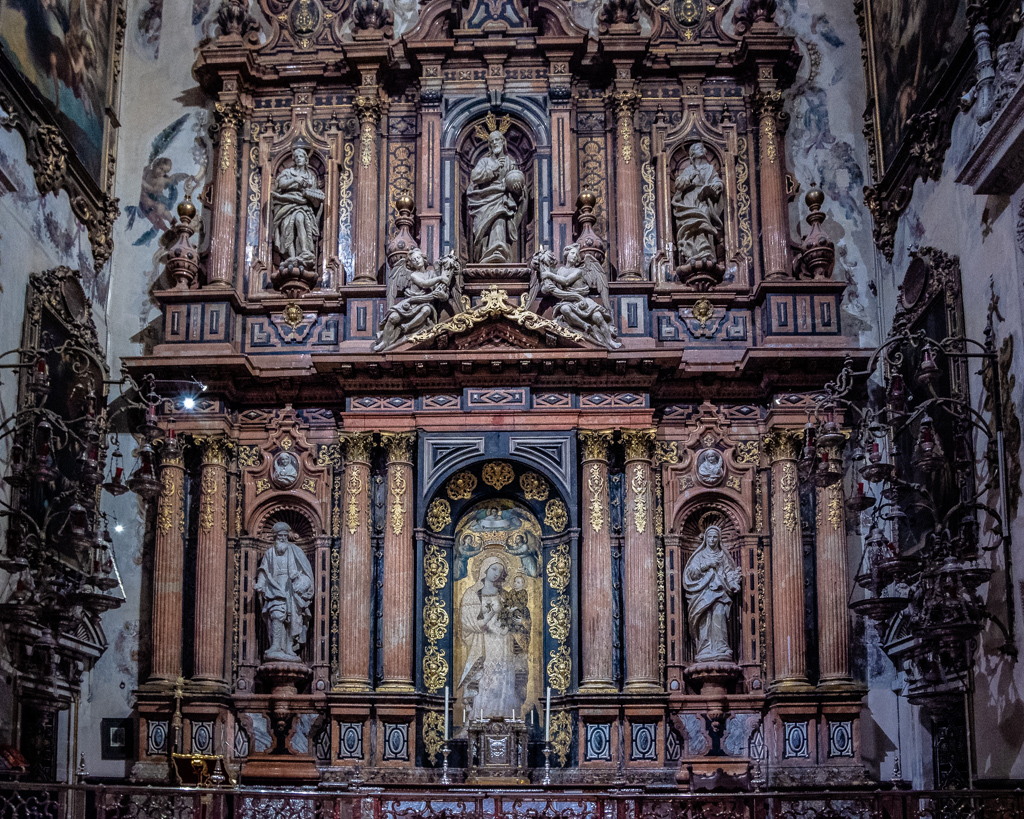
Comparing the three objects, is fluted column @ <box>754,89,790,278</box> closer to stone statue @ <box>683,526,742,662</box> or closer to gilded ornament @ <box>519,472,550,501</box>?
stone statue @ <box>683,526,742,662</box>

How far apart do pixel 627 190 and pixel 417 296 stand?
373 cm

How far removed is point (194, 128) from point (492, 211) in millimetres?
5042

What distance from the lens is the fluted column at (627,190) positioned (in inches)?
840

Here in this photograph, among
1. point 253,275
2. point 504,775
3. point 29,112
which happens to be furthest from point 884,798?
point 29,112

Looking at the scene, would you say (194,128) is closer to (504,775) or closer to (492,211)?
(492,211)

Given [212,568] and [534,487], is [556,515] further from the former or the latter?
[212,568]

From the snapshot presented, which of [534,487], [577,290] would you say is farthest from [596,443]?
[577,290]

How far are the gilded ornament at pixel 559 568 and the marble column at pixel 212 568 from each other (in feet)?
15.3

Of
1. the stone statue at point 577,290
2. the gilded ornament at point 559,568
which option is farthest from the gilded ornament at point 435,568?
the stone statue at point 577,290

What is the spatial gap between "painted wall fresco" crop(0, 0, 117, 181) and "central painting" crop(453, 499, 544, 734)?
7.93 meters

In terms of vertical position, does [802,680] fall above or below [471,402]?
below

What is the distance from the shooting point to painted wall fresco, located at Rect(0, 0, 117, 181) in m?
18.4

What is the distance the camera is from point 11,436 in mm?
17484

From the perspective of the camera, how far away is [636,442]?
20.2 m
